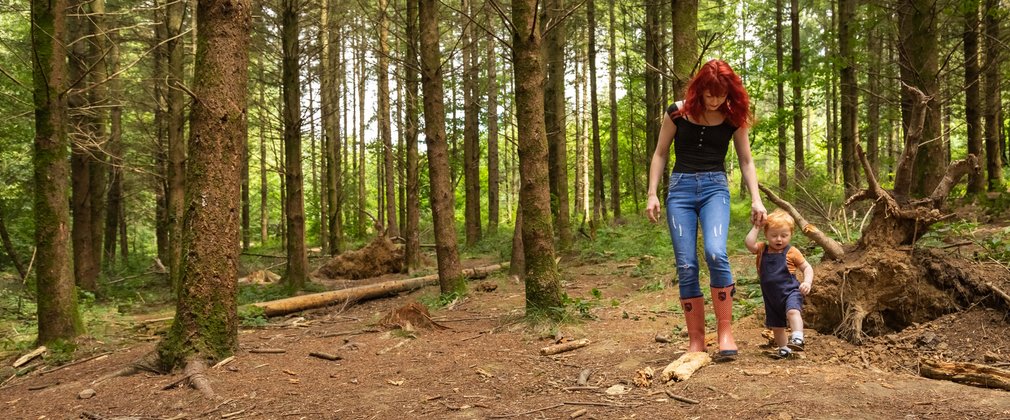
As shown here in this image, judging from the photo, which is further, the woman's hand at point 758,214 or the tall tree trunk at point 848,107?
the tall tree trunk at point 848,107

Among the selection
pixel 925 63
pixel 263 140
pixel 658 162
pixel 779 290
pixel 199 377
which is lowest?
pixel 199 377

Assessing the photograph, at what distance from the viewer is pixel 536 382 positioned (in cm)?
425

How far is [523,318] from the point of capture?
20.6ft

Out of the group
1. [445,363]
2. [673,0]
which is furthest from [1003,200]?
[445,363]

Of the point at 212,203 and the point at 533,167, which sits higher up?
the point at 533,167

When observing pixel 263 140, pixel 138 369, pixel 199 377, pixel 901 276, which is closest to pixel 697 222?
pixel 901 276

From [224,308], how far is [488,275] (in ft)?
25.3

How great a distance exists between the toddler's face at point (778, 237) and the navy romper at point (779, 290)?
0.06m

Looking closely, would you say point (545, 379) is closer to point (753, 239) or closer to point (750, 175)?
point (753, 239)

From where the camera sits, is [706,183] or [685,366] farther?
[706,183]

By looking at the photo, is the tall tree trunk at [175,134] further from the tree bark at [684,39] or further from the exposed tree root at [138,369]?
the tree bark at [684,39]

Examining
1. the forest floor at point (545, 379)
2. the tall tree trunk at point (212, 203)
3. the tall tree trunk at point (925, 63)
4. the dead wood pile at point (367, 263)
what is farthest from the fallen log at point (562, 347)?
the dead wood pile at point (367, 263)

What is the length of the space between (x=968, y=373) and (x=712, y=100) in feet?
7.30

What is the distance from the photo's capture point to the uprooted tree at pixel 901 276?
450 cm
